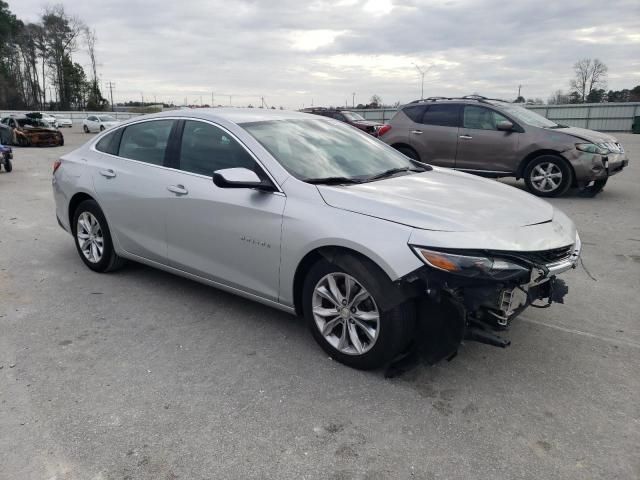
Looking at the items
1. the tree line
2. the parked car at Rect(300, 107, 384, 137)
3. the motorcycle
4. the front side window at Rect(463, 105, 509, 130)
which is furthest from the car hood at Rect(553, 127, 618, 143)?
the tree line

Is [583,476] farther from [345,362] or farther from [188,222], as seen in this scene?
[188,222]

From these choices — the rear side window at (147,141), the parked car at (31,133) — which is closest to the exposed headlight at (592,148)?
the rear side window at (147,141)

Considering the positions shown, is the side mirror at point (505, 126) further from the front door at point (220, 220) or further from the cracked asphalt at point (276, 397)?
the front door at point (220, 220)

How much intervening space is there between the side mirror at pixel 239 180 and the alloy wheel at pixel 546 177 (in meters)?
7.51

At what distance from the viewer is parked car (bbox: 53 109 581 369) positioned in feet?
9.68

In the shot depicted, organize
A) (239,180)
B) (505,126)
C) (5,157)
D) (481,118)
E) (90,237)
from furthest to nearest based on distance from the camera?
(5,157) → (481,118) → (505,126) → (90,237) → (239,180)

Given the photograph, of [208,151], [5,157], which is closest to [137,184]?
[208,151]

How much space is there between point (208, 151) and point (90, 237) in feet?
6.26

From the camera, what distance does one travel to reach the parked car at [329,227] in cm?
295

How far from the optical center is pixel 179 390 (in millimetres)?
3104

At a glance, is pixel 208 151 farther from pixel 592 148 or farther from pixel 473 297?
pixel 592 148

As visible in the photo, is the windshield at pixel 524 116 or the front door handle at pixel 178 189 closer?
the front door handle at pixel 178 189

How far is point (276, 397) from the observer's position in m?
3.04

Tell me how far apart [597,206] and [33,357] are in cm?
871
